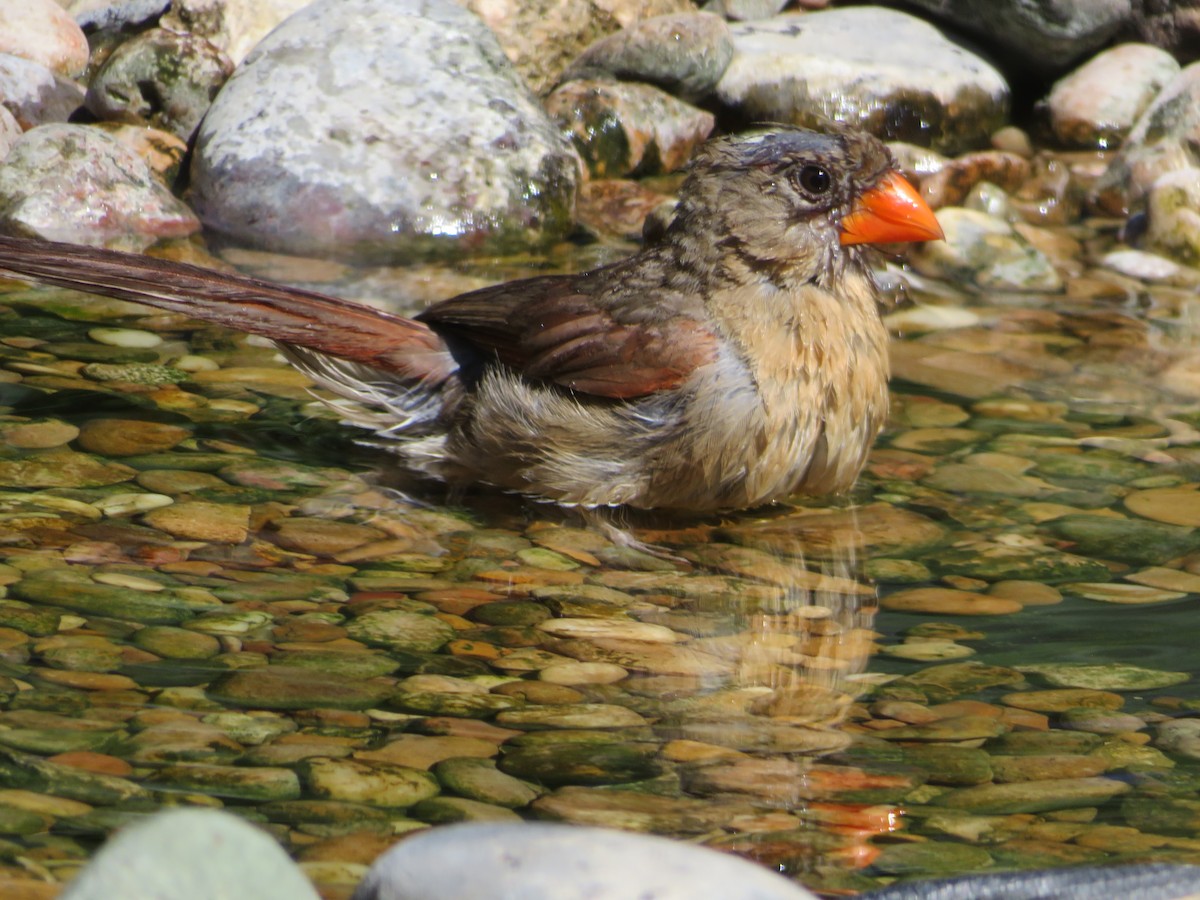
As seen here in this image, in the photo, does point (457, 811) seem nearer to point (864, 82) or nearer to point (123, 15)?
point (123, 15)

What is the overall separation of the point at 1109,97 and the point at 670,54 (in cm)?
249

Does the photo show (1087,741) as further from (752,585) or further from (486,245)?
(486,245)

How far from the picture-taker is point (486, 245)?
269 inches

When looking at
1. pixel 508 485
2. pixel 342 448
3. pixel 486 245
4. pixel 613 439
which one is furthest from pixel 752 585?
pixel 486 245

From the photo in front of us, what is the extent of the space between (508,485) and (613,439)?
0.40 m

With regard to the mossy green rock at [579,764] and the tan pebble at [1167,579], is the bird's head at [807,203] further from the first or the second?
the mossy green rock at [579,764]

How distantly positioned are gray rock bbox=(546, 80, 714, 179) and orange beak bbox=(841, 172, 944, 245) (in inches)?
138

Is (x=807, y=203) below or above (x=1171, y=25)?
below

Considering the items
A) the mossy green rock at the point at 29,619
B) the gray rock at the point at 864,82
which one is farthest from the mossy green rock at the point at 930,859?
the gray rock at the point at 864,82

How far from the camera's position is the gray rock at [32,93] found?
707cm

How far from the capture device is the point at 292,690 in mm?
3031

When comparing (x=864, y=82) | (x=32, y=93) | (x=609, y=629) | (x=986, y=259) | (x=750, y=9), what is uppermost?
(x=750, y=9)

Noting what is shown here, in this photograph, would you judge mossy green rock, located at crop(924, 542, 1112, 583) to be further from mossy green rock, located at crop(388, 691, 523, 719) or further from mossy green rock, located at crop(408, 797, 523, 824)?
mossy green rock, located at crop(408, 797, 523, 824)

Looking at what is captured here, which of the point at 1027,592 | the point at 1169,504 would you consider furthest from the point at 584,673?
the point at 1169,504
